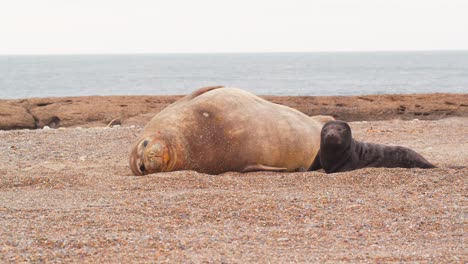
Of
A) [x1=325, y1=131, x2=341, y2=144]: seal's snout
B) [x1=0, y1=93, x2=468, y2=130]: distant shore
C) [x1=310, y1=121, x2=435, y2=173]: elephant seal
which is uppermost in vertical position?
[x1=325, y1=131, x2=341, y2=144]: seal's snout

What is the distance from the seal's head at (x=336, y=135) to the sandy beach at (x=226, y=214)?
2.62 ft

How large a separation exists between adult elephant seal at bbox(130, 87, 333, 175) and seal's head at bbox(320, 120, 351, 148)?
0.53 meters

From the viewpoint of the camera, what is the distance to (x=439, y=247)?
4.66 m

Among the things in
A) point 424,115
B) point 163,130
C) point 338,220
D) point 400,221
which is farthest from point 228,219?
point 424,115

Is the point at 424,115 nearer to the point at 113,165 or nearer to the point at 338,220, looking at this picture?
the point at 113,165

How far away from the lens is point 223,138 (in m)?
8.43

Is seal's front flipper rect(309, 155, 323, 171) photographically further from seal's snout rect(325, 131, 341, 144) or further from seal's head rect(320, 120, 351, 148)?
seal's snout rect(325, 131, 341, 144)

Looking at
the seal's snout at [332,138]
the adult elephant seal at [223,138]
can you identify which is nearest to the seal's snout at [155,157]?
the adult elephant seal at [223,138]

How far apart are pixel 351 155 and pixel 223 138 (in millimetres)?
1597

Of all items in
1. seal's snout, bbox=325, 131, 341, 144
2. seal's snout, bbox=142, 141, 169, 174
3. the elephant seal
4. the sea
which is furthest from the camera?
the sea

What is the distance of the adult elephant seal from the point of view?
8.08m

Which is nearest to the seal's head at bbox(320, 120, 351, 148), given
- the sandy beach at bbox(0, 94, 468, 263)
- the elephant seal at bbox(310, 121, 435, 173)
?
the elephant seal at bbox(310, 121, 435, 173)

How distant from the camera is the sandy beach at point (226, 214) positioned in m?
4.55

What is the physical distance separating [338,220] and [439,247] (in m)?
0.94
